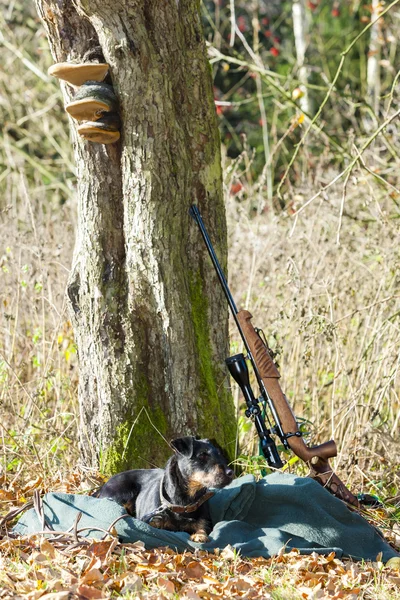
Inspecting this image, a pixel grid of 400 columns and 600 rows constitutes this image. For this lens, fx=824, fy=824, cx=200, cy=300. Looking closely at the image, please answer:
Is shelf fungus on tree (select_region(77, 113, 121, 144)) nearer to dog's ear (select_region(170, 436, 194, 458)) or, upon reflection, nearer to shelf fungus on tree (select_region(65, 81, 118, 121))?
shelf fungus on tree (select_region(65, 81, 118, 121))

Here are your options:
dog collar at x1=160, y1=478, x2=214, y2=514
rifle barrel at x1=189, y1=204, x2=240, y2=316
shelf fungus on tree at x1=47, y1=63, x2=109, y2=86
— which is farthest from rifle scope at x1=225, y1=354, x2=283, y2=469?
shelf fungus on tree at x1=47, y1=63, x2=109, y2=86

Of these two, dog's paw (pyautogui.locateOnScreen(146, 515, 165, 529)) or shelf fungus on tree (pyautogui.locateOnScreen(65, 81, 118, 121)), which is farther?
shelf fungus on tree (pyautogui.locateOnScreen(65, 81, 118, 121))

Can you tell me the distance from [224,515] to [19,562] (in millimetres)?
1056

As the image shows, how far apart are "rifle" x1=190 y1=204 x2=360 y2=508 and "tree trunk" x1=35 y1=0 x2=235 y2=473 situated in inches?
9.8

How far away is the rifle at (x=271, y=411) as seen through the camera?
13.9 ft

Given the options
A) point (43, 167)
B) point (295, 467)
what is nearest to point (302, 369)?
point (295, 467)

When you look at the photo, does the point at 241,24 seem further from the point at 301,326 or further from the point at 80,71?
the point at 80,71

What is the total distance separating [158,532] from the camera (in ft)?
12.5

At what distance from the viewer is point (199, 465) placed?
3893 millimetres

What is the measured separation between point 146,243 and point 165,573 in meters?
1.73

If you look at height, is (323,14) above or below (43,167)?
above

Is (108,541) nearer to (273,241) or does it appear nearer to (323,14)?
(273,241)

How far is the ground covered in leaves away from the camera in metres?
3.34

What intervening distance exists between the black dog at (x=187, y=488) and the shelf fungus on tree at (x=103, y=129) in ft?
5.29
